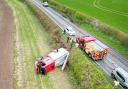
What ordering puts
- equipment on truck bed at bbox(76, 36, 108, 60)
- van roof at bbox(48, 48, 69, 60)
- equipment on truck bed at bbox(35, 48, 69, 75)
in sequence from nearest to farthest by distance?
equipment on truck bed at bbox(35, 48, 69, 75) < van roof at bbox(48, 48, 69, 60) < equipment on truck bed at bbox(76, 36, 108, 60)

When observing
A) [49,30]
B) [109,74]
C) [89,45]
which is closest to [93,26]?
[49,30]

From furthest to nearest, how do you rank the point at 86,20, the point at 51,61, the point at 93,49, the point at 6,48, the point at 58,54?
the point at 86,20, the point at 6,48, the point at 93,49, the point at 58,54, the point at 51,61

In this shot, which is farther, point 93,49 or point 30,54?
point 30,54

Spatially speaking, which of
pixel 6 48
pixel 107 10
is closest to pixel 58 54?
pixel 6 48

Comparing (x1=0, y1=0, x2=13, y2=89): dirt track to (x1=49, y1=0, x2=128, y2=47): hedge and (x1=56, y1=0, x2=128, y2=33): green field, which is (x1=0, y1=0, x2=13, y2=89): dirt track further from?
(x1=56, y1=0, x2=128, y2=33): green field

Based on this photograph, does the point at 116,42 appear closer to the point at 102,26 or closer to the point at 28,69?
the point at 102,26

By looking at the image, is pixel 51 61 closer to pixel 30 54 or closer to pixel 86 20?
pixel 30 54

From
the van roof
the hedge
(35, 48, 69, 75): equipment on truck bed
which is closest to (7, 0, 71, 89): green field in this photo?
(35, 48, 69, 75): equipment on truck bed
